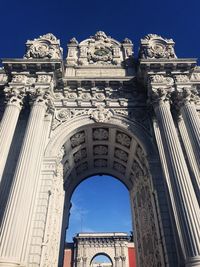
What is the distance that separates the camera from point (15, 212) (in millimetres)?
9750

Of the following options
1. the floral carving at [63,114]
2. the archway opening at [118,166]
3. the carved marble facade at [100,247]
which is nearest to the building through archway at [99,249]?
the carved marble facade at [100,247]

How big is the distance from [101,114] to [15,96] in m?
5.66

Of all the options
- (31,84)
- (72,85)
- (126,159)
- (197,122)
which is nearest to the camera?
(197,122)

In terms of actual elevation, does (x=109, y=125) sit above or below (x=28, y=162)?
above

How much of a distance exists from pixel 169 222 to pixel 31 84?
11.6 metres

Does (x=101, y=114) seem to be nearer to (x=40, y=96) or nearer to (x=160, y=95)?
(x=160, y=95)

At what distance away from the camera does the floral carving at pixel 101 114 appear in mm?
15414

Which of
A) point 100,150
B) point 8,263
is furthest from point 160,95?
point 8,263

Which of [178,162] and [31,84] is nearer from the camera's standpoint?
[178,162]

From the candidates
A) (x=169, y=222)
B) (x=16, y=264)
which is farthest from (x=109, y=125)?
(x=16, y=264)

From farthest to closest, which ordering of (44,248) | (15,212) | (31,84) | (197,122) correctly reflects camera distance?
(31,84), (197,122), (44,248), (15,212)

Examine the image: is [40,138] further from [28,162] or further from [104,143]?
[104,143]

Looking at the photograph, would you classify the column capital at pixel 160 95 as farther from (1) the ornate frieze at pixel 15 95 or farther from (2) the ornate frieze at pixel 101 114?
(1) the ornate frieze at pixel 15 95

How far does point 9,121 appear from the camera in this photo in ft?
42.9
